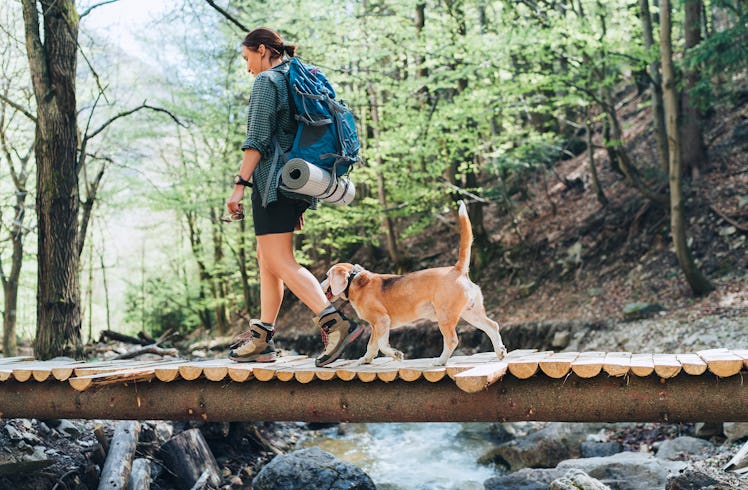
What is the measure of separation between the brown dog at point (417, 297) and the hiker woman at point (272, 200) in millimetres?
237

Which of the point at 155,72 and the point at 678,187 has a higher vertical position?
the point at 155,72

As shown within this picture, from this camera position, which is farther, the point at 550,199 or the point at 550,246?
the point at 550,199

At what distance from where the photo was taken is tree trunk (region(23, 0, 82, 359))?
6.88 m

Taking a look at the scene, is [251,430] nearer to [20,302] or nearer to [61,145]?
[61,145]

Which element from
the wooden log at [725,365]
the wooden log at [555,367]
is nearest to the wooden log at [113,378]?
the wooden log at [555,367]

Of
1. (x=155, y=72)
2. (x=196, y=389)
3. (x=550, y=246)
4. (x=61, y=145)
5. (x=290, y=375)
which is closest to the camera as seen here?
(x=290, y=375)

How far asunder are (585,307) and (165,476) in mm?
8353

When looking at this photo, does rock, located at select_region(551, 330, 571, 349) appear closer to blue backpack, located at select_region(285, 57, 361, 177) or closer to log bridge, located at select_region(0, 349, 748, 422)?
log bridge, located at select_region(0, 349, 748, 422)

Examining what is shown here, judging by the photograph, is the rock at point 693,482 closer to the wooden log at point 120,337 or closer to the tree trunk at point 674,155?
the tree trunk at point 674,155


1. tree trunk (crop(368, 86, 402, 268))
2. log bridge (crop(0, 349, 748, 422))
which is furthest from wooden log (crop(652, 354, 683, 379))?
tree trunk (crop(368, 86, 402, 268))

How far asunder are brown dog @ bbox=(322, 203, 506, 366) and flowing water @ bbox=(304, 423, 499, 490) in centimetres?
345

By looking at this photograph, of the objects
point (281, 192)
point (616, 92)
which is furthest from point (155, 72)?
point (281, 192)

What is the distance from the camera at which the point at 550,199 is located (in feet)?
51.6

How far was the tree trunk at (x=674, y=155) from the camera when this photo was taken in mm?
9391
